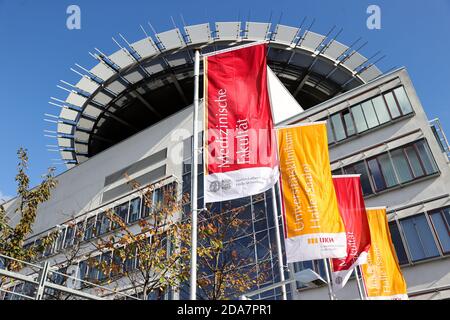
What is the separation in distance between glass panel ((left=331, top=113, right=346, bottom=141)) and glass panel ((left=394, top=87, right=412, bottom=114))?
3.65 metres

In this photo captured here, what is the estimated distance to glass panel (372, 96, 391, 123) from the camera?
73.7 ft

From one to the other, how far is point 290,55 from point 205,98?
2758cm

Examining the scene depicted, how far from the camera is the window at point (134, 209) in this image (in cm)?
3111

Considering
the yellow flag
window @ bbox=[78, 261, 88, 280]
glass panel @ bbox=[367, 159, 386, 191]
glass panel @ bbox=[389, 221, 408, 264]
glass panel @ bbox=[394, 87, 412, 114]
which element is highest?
glass panel @ bbox=[394, 87, 412, 114]

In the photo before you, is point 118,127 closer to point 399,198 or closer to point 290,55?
point 290,55

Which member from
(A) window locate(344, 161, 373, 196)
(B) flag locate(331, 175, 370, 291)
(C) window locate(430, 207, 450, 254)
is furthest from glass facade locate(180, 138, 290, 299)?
(C) window locate(430, 207, 450, 254)

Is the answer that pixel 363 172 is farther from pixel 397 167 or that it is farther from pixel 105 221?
pixel 105 221

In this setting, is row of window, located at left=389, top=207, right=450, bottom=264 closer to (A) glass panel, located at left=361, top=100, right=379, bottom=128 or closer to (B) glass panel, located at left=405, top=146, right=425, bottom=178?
(B) glass panel, located at left=405, top=146, right=425, bottom=178

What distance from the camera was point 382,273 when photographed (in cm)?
1539

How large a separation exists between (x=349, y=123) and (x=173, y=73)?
19.5 meters

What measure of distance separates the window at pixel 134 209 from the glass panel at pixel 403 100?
2083cm

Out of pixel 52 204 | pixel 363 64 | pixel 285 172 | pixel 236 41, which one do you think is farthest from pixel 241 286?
pixel 52 204

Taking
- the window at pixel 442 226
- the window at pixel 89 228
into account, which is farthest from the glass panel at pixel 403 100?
the window at pixel 89 228
